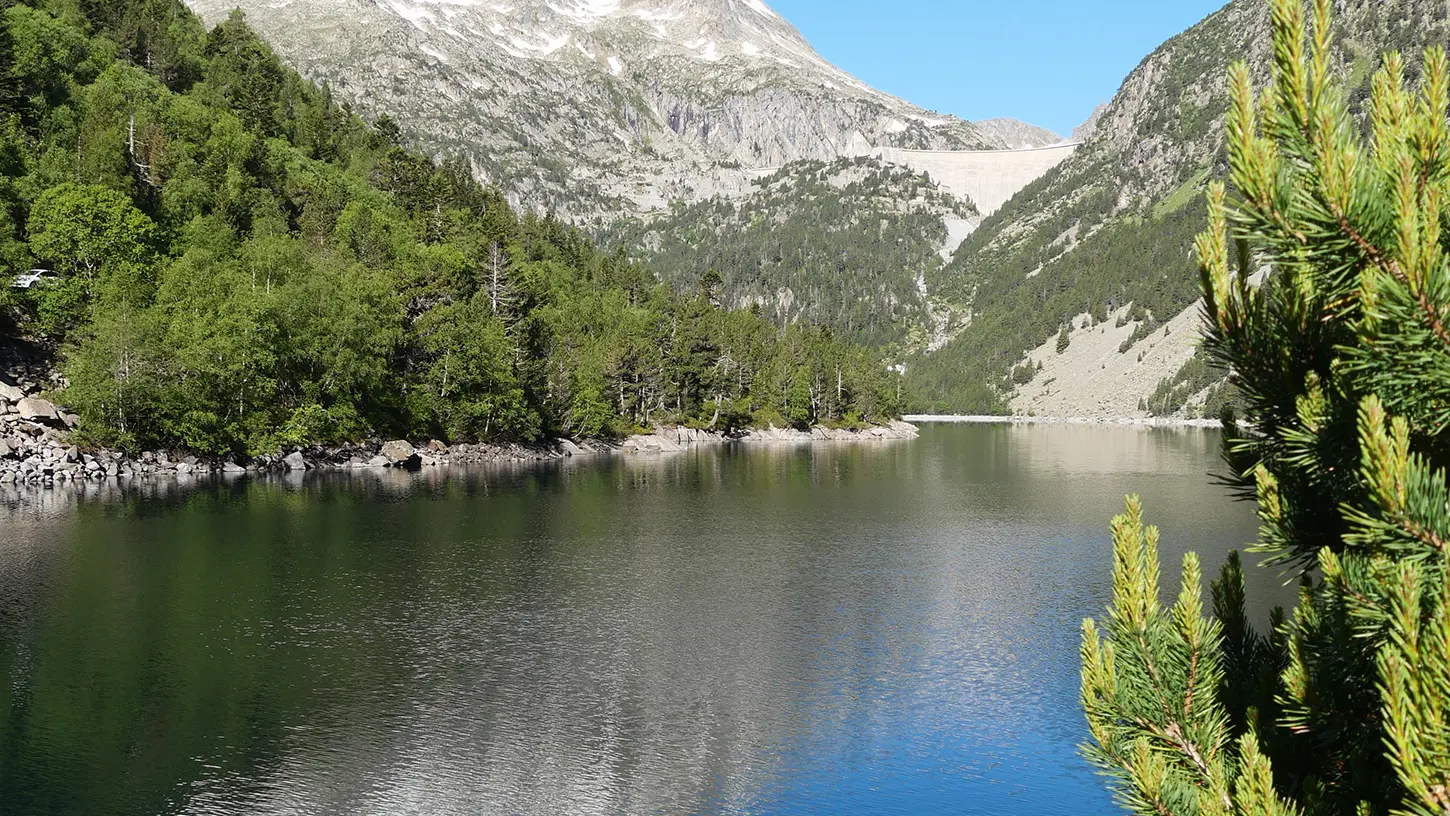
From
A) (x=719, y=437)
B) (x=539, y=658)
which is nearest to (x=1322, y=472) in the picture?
(x=539, y=658)

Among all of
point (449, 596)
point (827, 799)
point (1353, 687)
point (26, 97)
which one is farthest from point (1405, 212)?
point (26, 97)

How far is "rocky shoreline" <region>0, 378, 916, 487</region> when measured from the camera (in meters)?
82.9

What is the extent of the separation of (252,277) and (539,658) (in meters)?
84.5

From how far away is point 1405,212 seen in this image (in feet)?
18.0

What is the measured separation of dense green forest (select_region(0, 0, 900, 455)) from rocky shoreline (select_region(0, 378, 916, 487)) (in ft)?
5.93

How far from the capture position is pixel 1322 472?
7.08m

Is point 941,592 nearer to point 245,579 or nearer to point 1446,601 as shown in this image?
point 245,579

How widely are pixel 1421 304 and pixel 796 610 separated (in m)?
42.8

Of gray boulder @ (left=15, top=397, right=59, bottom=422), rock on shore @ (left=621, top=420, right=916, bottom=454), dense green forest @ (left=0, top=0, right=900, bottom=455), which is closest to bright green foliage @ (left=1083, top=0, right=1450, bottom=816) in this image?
dense green forest @ (left=0, top=0, right=900, bottom=455)

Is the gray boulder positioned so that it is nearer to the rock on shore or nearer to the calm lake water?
the calm lake water

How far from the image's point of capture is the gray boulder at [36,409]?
282 feet

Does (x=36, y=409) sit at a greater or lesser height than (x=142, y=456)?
greater

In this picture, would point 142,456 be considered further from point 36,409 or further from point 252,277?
point 252,277

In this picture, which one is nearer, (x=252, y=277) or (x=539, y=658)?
(x=539, y=658)
